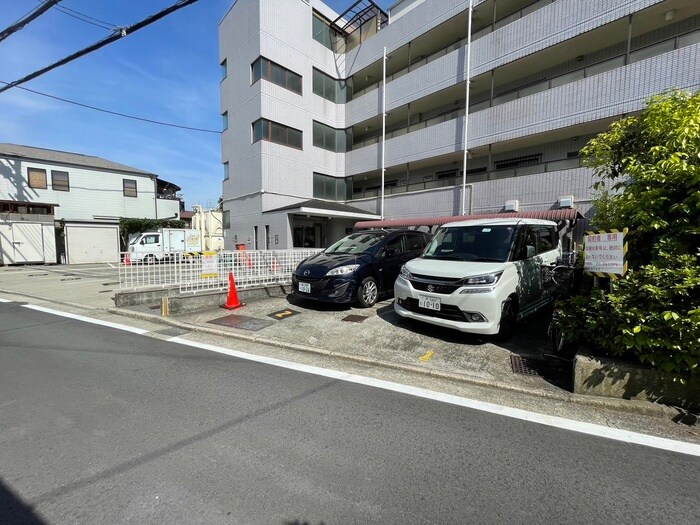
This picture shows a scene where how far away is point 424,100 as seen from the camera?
16.6m

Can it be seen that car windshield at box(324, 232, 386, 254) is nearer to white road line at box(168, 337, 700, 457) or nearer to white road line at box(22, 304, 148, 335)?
white road line at box(168, 337, 700, 457)

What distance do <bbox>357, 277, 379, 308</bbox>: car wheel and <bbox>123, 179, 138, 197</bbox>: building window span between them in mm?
26840

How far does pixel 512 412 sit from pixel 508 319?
214 centimetres

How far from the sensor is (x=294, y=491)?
6.64ft

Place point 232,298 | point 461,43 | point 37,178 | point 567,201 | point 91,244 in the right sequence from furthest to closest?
point 91,244 < point 37,178 < point 461,43 < point 567,201 < point 232,298

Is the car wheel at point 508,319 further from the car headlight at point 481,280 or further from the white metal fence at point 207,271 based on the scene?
the white metal fence at point 207,271

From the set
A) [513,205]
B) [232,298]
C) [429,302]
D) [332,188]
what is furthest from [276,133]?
[429,302]

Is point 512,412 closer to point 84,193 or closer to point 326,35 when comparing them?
Answer: point 326,35

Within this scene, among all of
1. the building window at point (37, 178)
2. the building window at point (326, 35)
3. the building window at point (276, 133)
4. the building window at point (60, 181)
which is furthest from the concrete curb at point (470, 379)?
the building window at point (60, 181)

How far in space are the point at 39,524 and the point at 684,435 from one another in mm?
4567

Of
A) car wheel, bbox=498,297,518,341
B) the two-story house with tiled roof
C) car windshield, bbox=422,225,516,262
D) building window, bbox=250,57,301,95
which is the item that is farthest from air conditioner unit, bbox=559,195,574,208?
the two-story house with tiled roof

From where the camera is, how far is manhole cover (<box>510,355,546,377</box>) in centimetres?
389

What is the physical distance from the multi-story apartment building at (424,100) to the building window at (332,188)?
99 millimetres

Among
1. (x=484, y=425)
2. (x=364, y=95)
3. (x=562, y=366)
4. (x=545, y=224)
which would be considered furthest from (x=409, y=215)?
(x=484, y=425)
